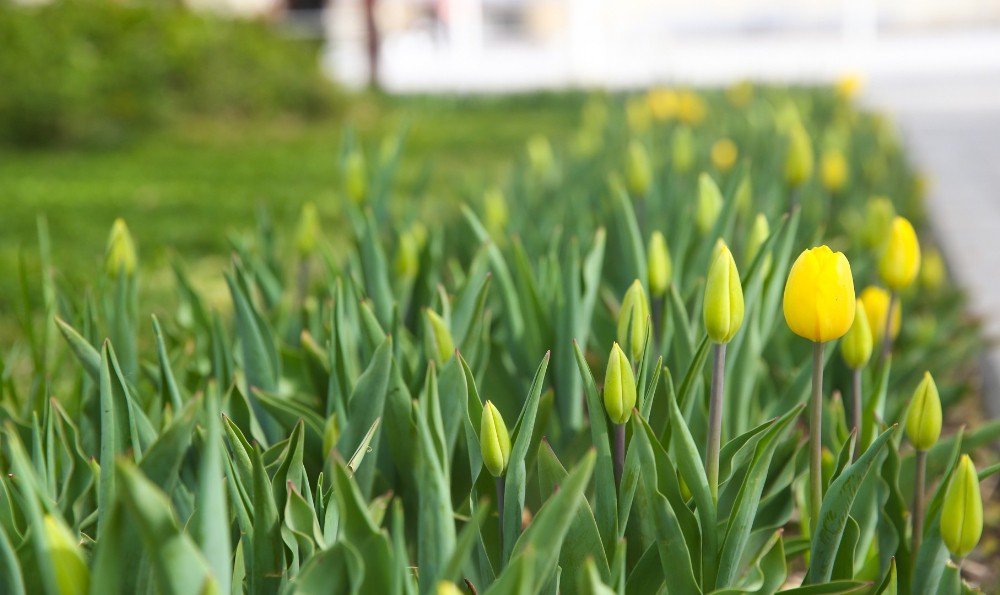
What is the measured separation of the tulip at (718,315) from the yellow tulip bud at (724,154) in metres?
1.96

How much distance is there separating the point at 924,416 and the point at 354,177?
3.91 ft

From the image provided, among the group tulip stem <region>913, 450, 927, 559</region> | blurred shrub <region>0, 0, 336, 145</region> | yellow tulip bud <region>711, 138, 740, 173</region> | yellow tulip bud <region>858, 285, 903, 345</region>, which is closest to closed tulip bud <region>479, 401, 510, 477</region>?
tulip stem <region>913, 450, 927, 559</region>

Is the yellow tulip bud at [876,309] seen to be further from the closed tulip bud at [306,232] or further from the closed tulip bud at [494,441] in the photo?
A: the closed tulip bud at [306,232]

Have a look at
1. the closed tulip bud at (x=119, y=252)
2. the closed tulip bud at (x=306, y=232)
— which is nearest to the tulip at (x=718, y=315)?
the closed tulip bud at (x=119, y=252)

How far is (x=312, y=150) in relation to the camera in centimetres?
701

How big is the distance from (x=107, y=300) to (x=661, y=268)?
2.53ft

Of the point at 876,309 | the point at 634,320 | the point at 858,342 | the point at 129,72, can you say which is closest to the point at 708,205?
the point at 876,309

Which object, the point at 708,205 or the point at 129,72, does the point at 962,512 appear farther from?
the point at 129,72

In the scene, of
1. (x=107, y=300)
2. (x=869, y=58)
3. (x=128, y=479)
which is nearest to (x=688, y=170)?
(x=107, y=300)

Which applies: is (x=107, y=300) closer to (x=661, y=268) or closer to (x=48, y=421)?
(x=48, y=421)

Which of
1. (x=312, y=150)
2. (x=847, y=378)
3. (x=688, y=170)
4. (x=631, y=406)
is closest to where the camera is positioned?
(x=631, y=406)

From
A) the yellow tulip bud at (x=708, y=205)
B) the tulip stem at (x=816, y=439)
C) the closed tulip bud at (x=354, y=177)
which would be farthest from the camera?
the closed tulip bud at (x=354, y=177)

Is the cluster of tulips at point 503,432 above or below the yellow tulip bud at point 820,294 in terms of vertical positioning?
below

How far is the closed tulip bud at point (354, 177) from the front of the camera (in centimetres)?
203
